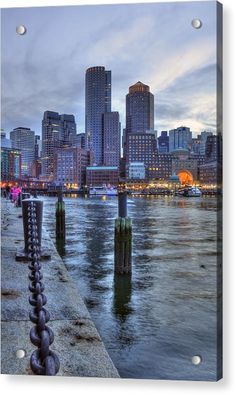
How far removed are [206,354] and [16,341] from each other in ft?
3.60

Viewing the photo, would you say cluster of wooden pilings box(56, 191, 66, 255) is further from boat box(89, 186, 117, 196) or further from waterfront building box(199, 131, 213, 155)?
waterfront building box(199, 131, 213, 155)

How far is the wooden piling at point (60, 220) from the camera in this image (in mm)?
4373

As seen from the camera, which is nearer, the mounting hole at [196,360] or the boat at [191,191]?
the mounting hole at [196,360]

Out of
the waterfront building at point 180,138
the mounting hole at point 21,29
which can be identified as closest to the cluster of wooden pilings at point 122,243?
the waterfront building at point 180,138

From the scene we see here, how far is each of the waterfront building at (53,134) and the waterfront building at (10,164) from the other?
274 millimetres

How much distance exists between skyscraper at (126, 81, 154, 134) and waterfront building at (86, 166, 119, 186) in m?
0.47

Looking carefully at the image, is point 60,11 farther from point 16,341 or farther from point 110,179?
point 16,341

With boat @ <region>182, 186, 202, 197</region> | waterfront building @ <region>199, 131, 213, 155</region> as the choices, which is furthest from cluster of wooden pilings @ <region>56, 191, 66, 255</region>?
waterfront building @ <region>199, 131, 213, 155</region>

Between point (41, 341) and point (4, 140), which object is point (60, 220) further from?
point (41, 341)

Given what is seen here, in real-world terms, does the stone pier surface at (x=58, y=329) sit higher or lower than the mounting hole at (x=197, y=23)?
lower

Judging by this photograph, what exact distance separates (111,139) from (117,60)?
739 millimetres

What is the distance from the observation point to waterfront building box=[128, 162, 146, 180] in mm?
3811

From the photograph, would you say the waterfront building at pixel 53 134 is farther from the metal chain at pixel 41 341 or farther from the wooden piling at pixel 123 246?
the metal chain at pixel 41 341

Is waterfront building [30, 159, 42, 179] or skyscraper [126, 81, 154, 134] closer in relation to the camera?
skyscraper [126, 81, 154, 134]
